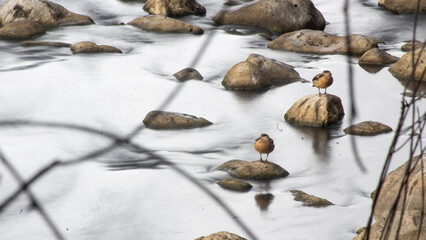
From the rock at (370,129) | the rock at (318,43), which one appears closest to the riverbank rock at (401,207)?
the rock at (370,129)

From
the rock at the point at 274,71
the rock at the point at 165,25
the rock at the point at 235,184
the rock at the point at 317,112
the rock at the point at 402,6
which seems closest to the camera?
the rock at the point at 235,184

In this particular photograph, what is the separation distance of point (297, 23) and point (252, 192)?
30.5ft

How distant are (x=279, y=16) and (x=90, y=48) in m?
4.85

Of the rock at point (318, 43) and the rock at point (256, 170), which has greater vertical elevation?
the rock at point (256, 170)

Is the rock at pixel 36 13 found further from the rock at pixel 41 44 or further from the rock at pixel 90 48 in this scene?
the rock at pixel 90 48

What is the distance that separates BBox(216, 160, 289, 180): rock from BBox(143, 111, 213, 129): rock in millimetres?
1977

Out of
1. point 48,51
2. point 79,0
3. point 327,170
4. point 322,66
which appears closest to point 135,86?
point 48,51

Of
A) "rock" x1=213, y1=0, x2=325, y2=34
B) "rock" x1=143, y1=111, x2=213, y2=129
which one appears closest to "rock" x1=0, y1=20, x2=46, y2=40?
"rock" x1=213, y1=0, x2=325, y2=34

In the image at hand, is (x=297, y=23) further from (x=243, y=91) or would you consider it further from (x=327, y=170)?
(x=327, y=170)

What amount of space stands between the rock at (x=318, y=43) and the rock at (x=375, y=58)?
611mm

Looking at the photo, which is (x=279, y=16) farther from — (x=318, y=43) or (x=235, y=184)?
(x=235, y=184)

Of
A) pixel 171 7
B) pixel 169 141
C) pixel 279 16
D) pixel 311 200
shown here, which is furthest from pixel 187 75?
pixel 311 200

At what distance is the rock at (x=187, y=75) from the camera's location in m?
12.5

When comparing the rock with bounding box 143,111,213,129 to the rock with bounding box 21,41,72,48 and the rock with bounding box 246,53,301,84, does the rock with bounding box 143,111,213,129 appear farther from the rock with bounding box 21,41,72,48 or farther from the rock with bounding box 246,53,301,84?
the rock with bounding box 21,41,72,48
